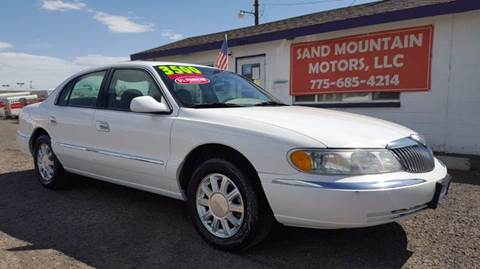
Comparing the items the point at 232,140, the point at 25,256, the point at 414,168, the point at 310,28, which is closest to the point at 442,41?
the point at 310,28

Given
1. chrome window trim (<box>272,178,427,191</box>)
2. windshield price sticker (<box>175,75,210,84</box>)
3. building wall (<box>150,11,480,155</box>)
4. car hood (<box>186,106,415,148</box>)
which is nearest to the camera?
chrome window trim (<box>272,178,427,191</box>)

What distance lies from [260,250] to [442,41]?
21.0 ft

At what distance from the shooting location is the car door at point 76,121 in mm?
4574

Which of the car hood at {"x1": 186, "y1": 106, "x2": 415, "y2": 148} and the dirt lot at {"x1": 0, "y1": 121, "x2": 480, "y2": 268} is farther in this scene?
the dirt lot at {"x1": 0, "y1": 121, "x2": 480, "y2": 268}

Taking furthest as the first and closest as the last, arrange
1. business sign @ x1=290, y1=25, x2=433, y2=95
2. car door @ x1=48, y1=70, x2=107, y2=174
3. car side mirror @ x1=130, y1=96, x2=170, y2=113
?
business sign @ x1=290, y1=25, x2=433, y2=95 → car door @ x1=48, y1=70, x2=107, y2=174 → car side mirror @ x1=130, y1=96, x2=170, y2=113

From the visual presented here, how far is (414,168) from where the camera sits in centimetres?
311

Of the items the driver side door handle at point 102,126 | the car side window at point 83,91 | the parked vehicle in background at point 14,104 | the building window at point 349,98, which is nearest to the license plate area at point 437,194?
the driver side door handle at point 102,126

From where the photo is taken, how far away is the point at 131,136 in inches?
157

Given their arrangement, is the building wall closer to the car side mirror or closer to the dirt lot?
the dirt lot

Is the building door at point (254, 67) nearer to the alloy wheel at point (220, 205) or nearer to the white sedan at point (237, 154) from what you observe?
the white sedan at point (237, 154)

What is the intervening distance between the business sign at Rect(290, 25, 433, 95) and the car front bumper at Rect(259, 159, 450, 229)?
5834 mm

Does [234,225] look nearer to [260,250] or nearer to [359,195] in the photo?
[260,250]

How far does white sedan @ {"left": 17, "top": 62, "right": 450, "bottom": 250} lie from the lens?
2848 millimetres

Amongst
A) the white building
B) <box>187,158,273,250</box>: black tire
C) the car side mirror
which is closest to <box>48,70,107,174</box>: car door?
the car side mirror
